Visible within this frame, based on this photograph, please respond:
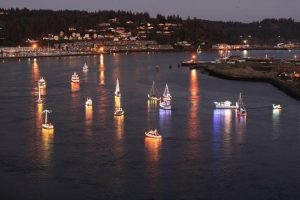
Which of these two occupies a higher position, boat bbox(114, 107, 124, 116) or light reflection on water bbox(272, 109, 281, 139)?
boat bbox(114, 107, 124, 116)

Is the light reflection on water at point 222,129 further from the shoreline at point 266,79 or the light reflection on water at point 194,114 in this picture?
the shoreline at point 266,79

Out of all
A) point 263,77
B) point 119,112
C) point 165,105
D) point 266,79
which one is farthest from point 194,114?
point 263,77

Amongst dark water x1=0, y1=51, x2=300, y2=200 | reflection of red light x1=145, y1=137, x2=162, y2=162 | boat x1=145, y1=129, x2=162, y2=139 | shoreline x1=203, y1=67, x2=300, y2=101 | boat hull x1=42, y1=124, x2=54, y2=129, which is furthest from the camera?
shoreline x1=203, y1=67, x2=300, y2=101

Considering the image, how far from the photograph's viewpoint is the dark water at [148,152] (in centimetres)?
624

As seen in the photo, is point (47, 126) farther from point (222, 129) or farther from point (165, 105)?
point (165, 105)

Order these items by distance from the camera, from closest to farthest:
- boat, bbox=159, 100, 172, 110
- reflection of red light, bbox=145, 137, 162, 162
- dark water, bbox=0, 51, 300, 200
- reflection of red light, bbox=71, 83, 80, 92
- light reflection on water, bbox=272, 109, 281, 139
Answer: dark water, bbox=0, 51, 300, 200, reflection of red light, bbox=145, 137, 162, 162, light reflection on water, bbox=272, 109, 281, 139, boat, bbox=159, 100, 172, 110, reflection of red light, bbox=71, 83, 80, 92

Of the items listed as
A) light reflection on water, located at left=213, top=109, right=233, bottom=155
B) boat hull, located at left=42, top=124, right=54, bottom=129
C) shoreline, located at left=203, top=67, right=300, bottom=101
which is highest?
shoreline, located at left=203, top=67, right=300, bottom=101

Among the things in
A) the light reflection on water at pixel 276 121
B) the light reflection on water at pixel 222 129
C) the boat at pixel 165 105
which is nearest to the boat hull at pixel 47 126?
the light reflection on water at pixel 222 129

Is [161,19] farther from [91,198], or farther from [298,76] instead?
[91,198]

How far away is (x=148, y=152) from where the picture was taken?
7.65 meters

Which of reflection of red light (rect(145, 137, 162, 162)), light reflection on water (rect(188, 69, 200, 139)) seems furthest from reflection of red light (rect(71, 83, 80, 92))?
reflection of red light (rect(145, 137, 162, 162))

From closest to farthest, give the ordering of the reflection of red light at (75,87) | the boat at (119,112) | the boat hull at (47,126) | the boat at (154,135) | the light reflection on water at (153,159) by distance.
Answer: the light reflection on water at (153,159)
the boat at (154,135)
the boat hull at (47,126)
the boat at (119,112)
the reflection of red light at (75,87)

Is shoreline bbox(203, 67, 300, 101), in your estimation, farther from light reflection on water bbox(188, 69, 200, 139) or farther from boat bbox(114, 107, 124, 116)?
boat bbox(114, 107, 124, 116)

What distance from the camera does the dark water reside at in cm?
624
